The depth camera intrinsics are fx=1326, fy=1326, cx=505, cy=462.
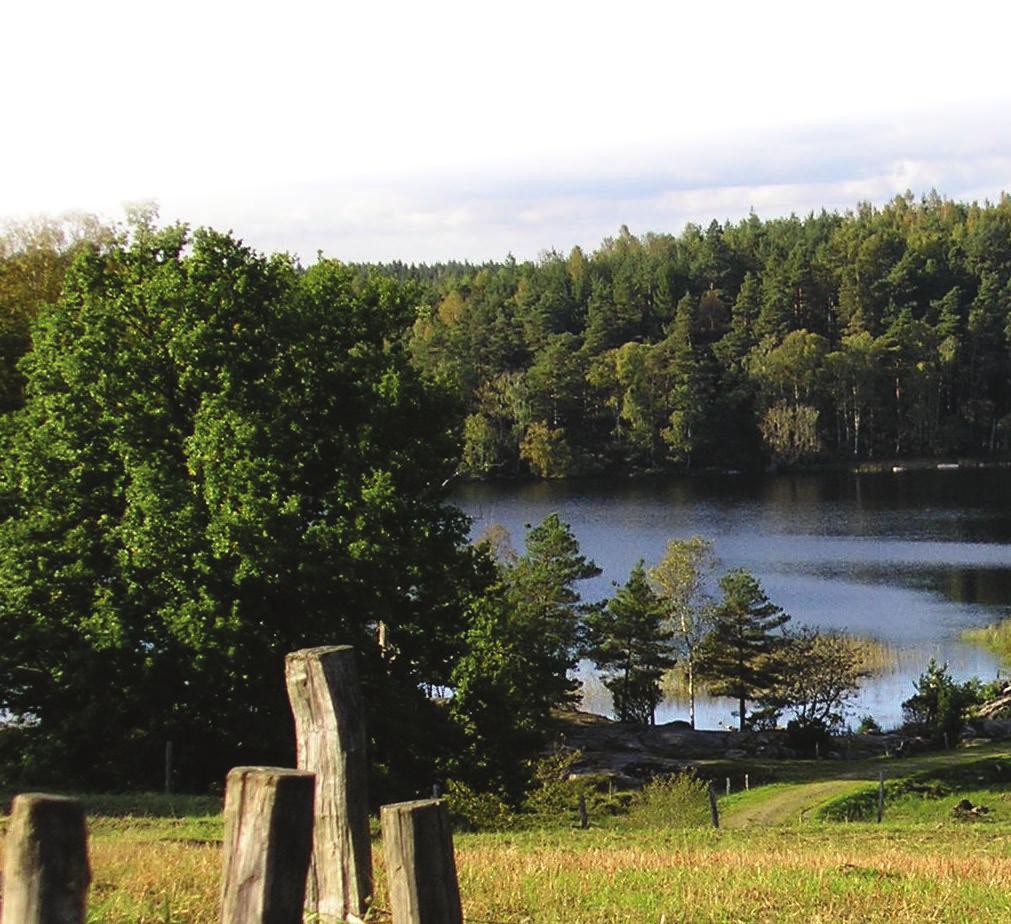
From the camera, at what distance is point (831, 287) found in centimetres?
15075

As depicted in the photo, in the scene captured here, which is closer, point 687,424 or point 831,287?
point 687,424

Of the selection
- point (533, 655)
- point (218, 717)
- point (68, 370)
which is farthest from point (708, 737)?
point (68, 370)

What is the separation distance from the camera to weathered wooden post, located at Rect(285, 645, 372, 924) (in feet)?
22.1

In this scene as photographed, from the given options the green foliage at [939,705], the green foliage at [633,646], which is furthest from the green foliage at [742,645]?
the green foliage at [939,705]

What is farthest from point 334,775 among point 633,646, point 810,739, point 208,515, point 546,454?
point 546,454

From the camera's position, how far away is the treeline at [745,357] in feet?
433

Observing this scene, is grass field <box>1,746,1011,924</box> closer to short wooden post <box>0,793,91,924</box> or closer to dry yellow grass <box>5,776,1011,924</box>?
dry yellow grass <box>5,776,1011,924</box>

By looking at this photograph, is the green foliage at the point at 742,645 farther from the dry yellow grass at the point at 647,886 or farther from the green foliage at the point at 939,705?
the dry yellow grass at the point at 647,886

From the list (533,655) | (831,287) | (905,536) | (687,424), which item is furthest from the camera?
(831,287)

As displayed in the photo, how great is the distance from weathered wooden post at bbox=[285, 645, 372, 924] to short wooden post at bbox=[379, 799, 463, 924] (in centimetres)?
142

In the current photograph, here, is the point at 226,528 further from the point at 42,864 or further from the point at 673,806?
the point at 42,864

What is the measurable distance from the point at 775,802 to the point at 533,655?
1271 cm

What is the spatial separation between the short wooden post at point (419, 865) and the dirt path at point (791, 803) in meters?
21.6

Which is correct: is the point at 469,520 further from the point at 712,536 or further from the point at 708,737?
the point at 712,536
